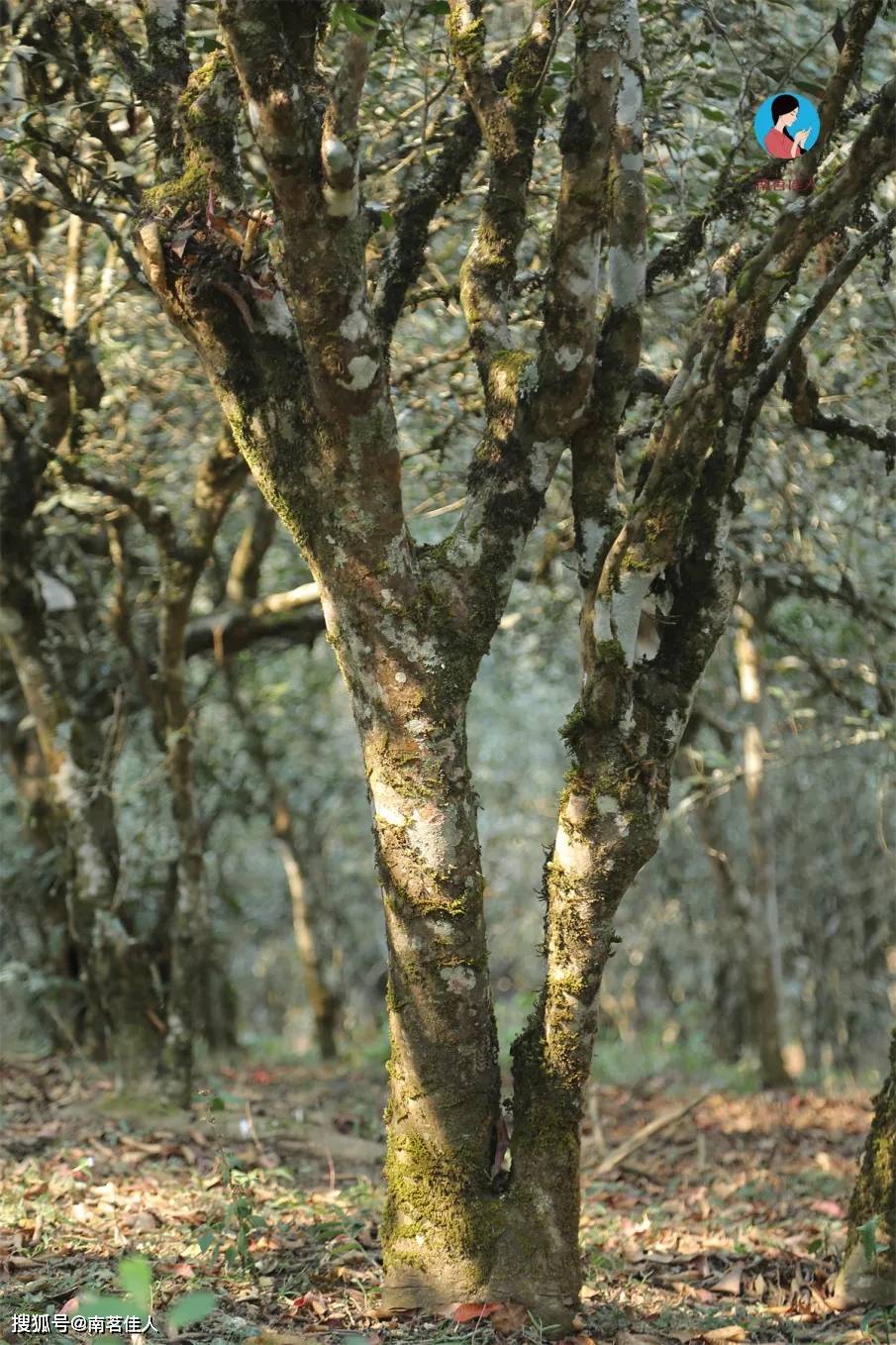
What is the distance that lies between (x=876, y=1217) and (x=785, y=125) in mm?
3740

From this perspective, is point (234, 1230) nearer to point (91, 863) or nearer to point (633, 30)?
point (91, 863)

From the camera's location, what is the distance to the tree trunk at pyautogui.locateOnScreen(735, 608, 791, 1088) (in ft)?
35.9

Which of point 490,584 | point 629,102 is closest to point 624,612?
point 490,584

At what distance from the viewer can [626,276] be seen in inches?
177

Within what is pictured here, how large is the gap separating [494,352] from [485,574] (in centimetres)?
85

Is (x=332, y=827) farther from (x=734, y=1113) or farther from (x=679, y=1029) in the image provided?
(x=734, y=1113)

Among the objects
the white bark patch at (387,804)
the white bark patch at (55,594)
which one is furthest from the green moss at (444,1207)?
the white bark patch at (55,594)

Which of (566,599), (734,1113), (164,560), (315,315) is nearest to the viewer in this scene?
(315,315)

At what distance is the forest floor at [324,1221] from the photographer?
4.35 m

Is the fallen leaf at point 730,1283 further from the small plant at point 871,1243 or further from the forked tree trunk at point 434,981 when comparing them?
the forked tree trunk at point 434,981

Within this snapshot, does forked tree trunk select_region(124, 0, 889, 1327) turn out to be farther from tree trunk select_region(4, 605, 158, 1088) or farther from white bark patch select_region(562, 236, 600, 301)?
tree trunk select_region(4, 605, 158, 1088)

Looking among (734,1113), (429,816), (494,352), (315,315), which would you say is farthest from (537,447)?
(734,1113)

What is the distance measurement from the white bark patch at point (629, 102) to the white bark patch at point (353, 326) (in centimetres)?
123

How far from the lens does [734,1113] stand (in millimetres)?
10031
